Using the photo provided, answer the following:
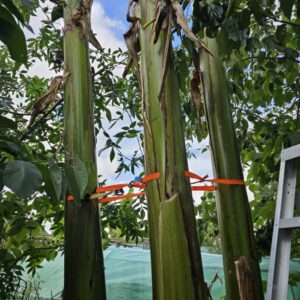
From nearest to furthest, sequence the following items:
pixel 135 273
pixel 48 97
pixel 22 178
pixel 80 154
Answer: pixel 22 178 → pixel 80 154 → pixel 48 97 → pixel 135 273

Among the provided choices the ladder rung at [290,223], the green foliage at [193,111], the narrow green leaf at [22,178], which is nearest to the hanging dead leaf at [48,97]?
the green foliage at [193,111]

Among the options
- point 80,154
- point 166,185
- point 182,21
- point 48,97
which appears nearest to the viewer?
point 166,185

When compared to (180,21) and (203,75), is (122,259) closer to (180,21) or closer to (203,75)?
(203,75)

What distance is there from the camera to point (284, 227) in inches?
46.2

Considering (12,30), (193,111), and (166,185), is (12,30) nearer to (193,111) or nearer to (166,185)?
(166,185)

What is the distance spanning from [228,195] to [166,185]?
0.44 m

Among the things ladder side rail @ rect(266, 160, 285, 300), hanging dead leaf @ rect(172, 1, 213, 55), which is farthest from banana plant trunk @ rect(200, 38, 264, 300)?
hanging dead leaf @ rect(172, 1, 213, 55)

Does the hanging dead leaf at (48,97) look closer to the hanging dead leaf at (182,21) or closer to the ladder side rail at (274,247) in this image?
the hanging dead leaf at (182,21)

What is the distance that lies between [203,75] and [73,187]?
937 mm

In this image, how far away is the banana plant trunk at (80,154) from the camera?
3.41ft

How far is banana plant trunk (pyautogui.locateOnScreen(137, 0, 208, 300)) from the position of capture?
0.86 metres

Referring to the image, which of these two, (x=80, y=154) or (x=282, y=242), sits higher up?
(x=80, y=154)

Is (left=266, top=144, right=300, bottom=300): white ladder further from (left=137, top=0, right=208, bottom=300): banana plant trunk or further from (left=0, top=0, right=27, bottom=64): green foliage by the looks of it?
(left=0, top=0, right=27, bottom=64): green foliage

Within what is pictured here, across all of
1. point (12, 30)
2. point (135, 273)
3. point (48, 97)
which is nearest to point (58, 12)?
point (48, 97)
